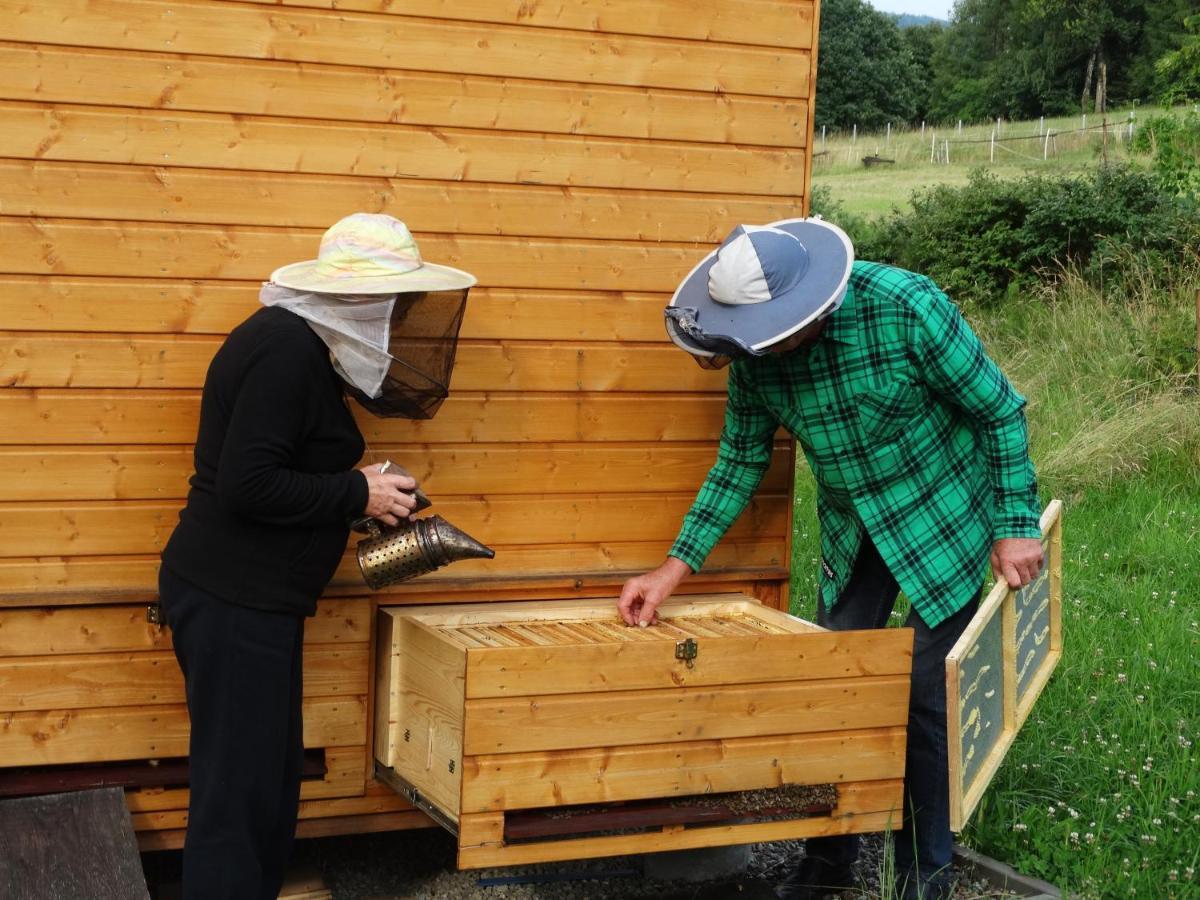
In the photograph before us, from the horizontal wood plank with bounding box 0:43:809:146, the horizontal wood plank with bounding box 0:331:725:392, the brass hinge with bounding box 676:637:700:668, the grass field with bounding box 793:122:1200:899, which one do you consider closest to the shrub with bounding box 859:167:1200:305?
the grass field with bounding box 793:122:1200:899

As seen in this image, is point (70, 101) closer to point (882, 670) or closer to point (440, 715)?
point (440, 715)

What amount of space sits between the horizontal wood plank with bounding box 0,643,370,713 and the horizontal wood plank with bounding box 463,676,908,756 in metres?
0.89

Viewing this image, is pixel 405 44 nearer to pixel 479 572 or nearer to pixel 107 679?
pixel 479 572

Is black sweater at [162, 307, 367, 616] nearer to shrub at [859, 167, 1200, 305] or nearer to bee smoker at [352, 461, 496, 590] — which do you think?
bee smoker at [352, 461, 496, 590]

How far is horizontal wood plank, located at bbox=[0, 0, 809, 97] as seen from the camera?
3750 mm

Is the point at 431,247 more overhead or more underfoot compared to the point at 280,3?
more underfoot

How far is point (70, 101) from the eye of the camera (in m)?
3.76

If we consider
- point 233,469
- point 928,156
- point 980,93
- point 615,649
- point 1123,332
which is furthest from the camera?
point 980,93

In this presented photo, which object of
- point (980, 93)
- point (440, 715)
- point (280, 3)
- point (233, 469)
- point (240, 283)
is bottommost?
point (440, 715)

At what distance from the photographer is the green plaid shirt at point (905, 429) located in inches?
151

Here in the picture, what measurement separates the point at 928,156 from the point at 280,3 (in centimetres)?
3092

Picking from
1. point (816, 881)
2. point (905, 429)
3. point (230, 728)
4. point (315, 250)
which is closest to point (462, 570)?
point (230, 728)

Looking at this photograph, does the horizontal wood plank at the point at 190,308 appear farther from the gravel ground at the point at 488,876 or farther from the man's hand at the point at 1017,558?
the gravel ground at the point at 488,876

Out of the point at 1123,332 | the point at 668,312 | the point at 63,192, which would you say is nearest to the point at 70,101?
the point at 63,192
